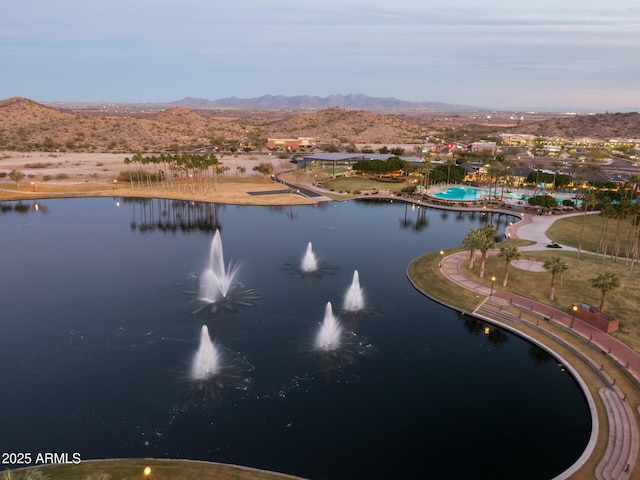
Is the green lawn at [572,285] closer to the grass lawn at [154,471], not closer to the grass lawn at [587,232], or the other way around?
the grass lawn at [587,232]

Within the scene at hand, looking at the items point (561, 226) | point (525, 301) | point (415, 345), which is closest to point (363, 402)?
point (415, 345)

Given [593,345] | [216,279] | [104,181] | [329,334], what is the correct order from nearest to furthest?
[593,345], [329,334], [216,279], [104,181]

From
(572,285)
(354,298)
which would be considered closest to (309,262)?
(354,298)

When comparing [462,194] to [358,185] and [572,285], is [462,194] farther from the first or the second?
[572,285]

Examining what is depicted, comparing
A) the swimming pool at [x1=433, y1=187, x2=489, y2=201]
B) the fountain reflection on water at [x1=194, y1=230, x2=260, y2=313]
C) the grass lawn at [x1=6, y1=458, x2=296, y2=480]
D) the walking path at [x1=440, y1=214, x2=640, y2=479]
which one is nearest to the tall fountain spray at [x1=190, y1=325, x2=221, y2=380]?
the fountain reflection on water at [x1=194, y1=230, x2=260, y2=313]

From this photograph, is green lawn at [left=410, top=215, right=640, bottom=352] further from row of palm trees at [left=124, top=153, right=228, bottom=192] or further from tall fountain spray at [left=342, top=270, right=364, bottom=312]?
row of palm trees at [left=124, top=153, right=228, bottom=192]
